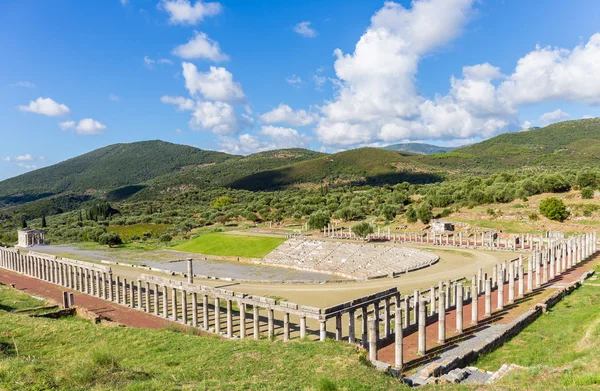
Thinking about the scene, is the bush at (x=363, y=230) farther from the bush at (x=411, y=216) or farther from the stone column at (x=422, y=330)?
the stone column at (x=422, y=330)

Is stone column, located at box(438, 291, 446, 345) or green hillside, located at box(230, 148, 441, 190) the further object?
green hillside, located at box(230, 148, 441, 190)

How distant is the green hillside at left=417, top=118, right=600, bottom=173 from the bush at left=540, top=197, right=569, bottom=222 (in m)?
70.1

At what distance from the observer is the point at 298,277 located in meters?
48.1

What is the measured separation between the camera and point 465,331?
23.9 metres

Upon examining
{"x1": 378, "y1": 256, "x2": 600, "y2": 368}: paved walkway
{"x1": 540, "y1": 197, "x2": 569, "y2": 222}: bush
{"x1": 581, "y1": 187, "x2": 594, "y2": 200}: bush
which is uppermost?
{"x1": 581, "y1": 187, "x2": 594, "y2": 200}: bush

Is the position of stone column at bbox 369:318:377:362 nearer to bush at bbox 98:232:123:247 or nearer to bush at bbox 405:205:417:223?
bush at bbox 405:205:417:223

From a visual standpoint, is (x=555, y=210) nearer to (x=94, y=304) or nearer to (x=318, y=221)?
(x=318, y=221)

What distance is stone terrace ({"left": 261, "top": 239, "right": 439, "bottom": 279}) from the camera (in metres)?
47.5

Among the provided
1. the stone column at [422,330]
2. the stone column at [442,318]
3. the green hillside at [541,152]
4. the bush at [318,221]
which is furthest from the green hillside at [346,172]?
the stone column at [422,330]

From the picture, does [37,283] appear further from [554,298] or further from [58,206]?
[58,206]

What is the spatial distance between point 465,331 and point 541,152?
161588mm

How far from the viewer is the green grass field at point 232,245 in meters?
65.9

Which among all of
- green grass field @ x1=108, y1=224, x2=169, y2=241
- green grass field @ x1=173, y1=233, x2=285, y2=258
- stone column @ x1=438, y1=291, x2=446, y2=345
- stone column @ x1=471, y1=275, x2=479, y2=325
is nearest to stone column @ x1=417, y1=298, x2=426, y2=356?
stone column @ x1=438, y1=291, x2=446, y2=345

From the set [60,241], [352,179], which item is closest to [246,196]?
[352,179]
